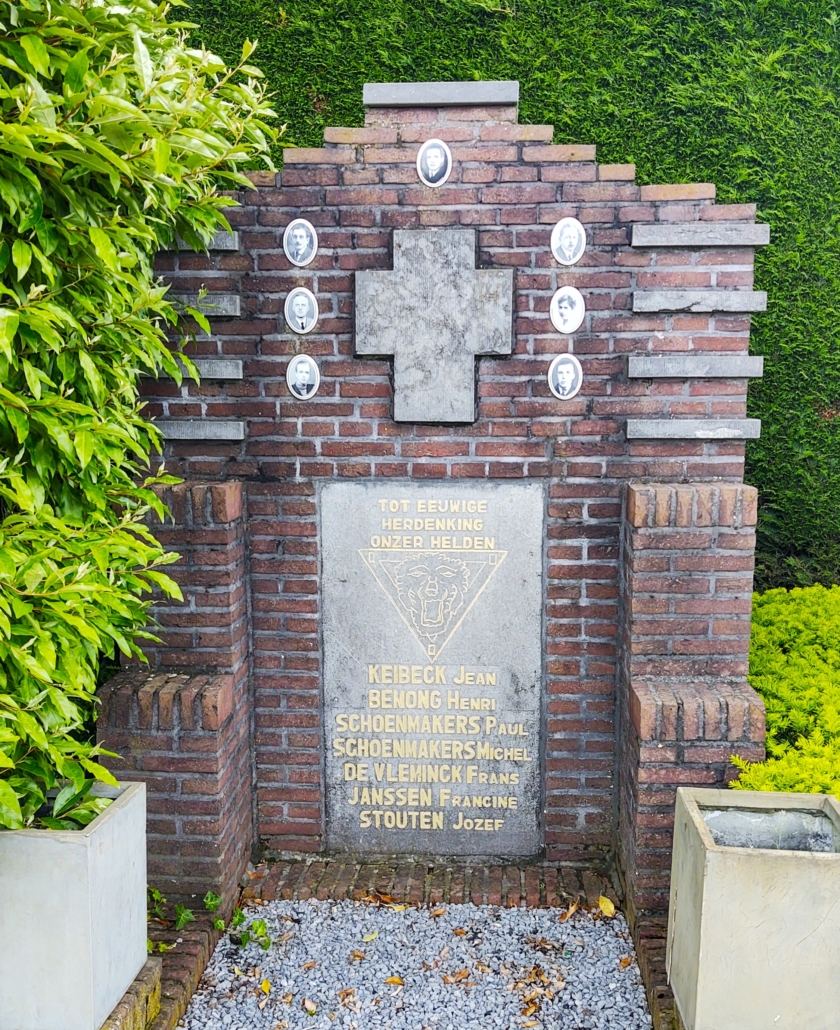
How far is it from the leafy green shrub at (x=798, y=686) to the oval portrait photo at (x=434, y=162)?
240 cm

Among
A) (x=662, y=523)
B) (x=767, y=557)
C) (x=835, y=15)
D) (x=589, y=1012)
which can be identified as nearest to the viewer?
(x=589, y=1012)

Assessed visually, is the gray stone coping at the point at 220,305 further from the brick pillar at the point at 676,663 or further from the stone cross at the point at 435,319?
the brick pillar at the point at 676,663

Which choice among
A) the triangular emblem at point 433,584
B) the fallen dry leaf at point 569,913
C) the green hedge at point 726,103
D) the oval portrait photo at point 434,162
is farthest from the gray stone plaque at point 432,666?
the green hedge at point 726,103

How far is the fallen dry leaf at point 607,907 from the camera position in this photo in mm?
3121

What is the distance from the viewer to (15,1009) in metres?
2.18

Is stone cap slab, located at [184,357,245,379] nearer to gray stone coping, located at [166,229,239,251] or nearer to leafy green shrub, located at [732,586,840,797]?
gray stone coping, located at [166,229,239,251]

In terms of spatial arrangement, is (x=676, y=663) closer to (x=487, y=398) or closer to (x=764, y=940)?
(x=764, y=940)

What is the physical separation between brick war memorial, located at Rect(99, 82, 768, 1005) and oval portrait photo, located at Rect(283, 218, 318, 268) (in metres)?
0.01

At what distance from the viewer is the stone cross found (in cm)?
320

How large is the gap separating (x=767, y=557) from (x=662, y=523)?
1.95 meters

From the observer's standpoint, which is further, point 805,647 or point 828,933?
point 805,647

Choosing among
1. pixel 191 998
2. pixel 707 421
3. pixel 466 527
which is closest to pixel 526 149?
pixel 707 421

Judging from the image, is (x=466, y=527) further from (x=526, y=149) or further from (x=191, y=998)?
(x=191, y=998)

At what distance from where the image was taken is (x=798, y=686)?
3418mm
